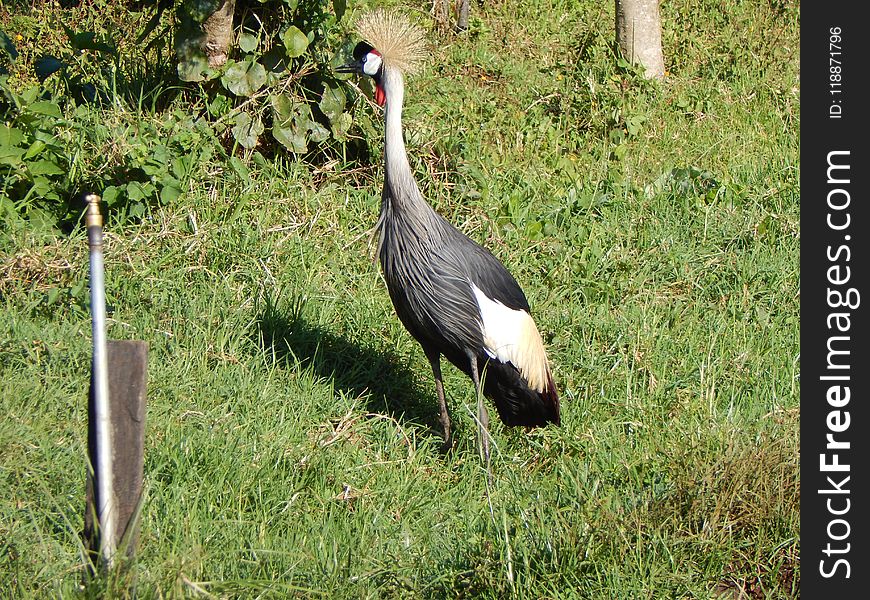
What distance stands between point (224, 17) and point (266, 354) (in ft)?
6.69

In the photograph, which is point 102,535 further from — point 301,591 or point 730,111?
point 730,111

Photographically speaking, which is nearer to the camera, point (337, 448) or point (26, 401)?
point (26, 401)

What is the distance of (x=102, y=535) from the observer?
2.55m

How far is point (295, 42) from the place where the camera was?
5371 millimetres

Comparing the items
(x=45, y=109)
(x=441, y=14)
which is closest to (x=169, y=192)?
(x=45, y=109)

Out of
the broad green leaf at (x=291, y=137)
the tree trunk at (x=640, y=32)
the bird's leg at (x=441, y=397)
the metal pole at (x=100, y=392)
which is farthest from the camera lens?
the tree trunk at (x=640, y=32)

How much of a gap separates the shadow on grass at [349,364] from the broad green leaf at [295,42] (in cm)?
151

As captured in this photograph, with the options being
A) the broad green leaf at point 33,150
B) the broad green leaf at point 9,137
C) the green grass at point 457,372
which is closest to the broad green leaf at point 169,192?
the green grass at point 457,372

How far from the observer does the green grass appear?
3.08 meters

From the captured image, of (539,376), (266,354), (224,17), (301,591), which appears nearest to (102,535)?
(301,591)

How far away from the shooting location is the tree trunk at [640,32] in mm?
7164

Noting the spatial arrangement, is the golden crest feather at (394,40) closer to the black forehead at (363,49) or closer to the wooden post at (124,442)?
the black forehead at (363,49)

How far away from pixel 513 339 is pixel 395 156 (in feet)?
3.15

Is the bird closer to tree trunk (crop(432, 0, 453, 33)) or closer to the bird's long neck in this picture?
the bird's long neck
